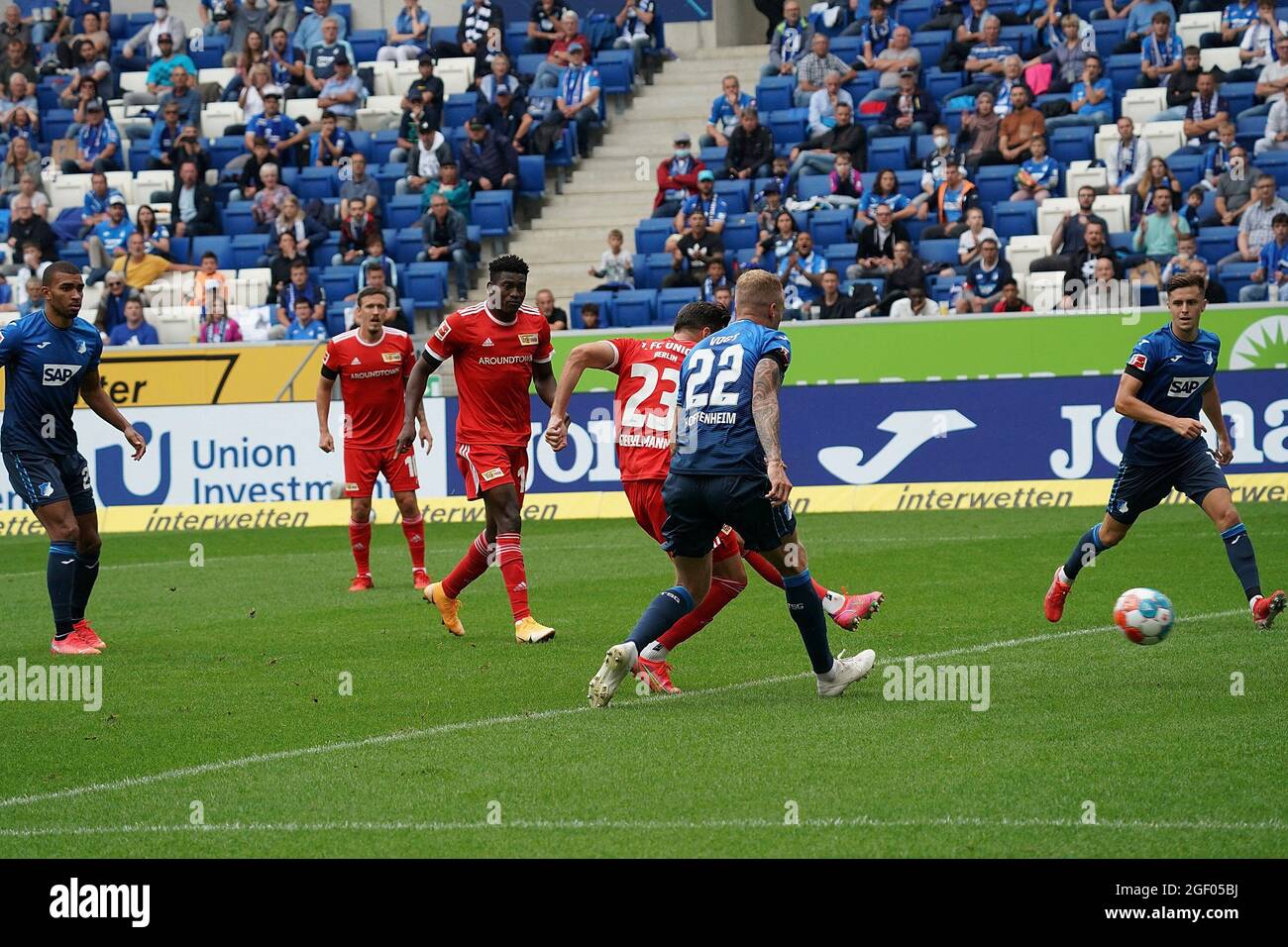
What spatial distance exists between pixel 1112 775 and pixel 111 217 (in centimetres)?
2224

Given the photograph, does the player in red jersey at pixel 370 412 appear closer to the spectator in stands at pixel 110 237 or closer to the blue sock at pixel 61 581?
the blue sock at pixel 61 581

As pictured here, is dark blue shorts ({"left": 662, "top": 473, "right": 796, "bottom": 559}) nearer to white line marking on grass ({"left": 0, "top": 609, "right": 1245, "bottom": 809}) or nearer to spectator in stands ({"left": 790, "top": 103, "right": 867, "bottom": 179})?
white line marking on grass ({"left": 0, "top": 609, "right": 1245, "bottom": 809})

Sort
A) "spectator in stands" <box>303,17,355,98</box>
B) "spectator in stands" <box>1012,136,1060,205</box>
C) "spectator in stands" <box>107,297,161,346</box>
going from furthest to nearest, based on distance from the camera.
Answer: "spectator in stands" <box>303,17,355,98</box> < "spectator in stands" <box>107,297,161,346</box> < "spectator in stands" <box>1012,136,1060,205</box>

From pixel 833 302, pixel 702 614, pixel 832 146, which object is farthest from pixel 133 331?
pixel 702 614

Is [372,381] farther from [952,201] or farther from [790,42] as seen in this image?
[790,42]

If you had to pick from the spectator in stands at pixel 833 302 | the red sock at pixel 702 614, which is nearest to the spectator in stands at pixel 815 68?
the spectator in stands at pixel 833 302

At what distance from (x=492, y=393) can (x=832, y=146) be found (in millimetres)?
14050

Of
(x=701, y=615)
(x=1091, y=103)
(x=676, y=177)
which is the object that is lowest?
(x=701, y=615)

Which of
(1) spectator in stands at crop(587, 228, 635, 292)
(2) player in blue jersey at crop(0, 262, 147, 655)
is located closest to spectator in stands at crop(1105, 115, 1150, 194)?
(1) spectator in stands at crop(587, 228, 635, 292)

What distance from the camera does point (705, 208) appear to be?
2403 cm

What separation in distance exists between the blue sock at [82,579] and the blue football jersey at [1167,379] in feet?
21.7

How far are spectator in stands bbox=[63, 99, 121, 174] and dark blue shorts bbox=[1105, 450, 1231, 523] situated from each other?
70.7 ft

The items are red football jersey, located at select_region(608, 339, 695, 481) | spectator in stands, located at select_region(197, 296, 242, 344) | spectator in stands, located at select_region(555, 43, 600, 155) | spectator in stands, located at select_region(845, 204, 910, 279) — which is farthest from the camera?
spectator in stands, located at select_region(555, 43, 600, 155)

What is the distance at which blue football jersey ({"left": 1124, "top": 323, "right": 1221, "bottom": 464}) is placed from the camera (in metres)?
10.7
